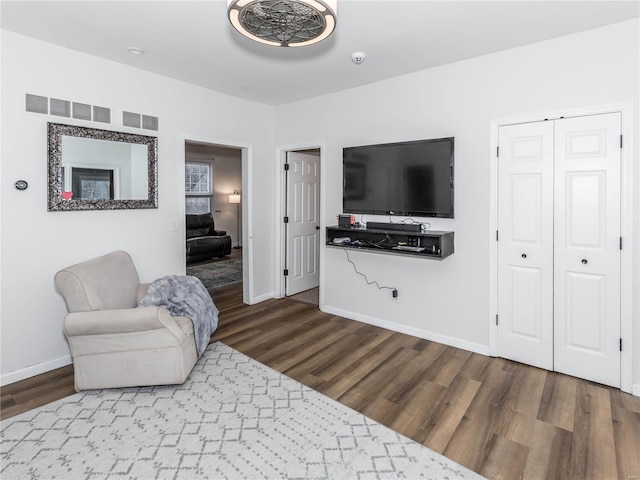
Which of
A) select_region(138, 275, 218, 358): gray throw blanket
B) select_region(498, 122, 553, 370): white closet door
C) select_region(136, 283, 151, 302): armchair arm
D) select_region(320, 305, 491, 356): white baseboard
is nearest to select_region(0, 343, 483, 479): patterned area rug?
select_region(138, 275, 218, 358): gray throw blanket

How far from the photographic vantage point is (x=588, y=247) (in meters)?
2.70

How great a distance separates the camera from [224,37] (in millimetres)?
2750

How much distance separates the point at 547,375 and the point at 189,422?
2.69 m

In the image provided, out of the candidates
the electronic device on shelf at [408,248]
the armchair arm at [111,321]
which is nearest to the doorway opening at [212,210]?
the electronic device on shelf at [408,248]

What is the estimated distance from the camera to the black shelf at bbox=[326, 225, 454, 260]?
3168 millimetres

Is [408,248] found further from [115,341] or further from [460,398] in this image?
[115,341]

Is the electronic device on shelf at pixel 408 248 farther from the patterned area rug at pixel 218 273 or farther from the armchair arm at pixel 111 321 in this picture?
the patterned area rug at pixel 218 273

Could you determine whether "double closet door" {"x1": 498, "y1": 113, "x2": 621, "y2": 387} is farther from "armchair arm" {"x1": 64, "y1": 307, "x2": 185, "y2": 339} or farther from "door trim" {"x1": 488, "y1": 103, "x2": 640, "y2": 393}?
"armchair arm" {"x1": 64, "y1": 307, "x2": 185, "y2": 339}

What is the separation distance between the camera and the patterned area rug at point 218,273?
5844 mm

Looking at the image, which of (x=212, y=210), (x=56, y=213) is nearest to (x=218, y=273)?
(x=212, y=210)

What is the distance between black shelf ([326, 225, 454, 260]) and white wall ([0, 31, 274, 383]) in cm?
173

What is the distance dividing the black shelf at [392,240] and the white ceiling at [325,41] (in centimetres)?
155

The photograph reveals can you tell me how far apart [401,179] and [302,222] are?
2.00 m

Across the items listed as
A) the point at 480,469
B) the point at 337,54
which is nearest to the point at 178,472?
the point at 480,469
